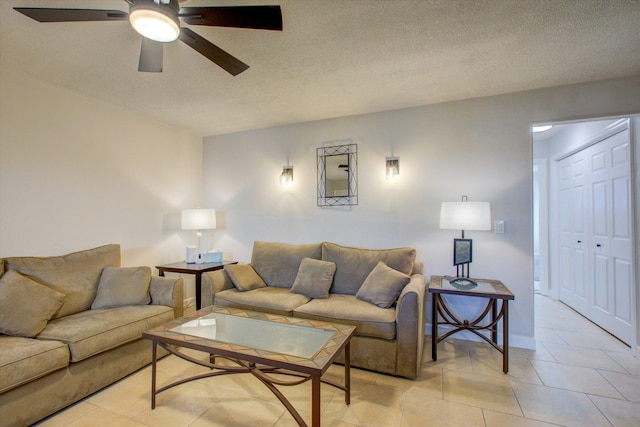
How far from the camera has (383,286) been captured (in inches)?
101

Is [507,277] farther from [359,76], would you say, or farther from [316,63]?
[316,63]

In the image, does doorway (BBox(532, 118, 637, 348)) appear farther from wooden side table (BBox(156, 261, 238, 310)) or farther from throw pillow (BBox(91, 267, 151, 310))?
throw pillow (BBox(91, 267, 151, 310))

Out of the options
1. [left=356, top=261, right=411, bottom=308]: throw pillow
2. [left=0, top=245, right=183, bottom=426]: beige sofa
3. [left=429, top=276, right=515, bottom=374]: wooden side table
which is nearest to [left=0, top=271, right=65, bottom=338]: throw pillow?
[left=0, top=245, right=183, bottom=426]: beige sofa

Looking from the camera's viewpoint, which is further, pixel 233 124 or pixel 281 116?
pixel 233 124

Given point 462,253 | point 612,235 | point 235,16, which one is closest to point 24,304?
point 235,16

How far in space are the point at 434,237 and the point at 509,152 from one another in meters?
1.08

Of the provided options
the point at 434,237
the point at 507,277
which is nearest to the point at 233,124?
the point at 434,237

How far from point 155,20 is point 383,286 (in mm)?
2343

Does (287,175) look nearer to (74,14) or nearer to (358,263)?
(358,263)

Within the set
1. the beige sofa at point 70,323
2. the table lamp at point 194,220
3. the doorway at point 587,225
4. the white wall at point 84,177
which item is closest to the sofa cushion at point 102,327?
the beige sofa at point 70,323

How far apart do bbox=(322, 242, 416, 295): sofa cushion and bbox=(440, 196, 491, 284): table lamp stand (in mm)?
427

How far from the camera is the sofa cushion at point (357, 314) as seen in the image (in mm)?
2291

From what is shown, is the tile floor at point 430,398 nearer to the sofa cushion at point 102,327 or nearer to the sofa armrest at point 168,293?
the sofa cushion at point 102,327

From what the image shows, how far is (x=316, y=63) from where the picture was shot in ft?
7.63
